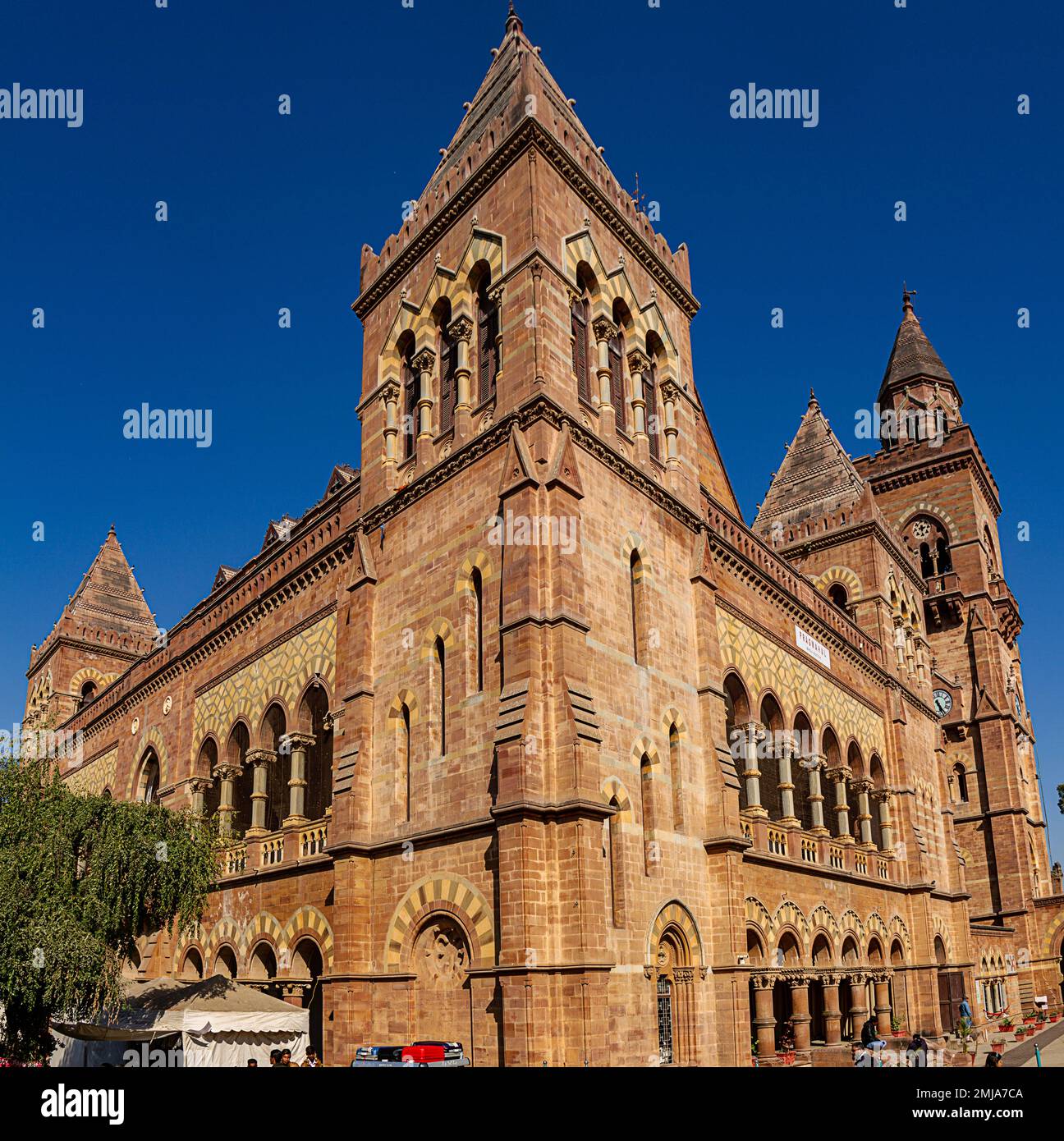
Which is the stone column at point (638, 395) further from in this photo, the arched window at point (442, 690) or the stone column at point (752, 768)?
the stone column at point (752, 768)


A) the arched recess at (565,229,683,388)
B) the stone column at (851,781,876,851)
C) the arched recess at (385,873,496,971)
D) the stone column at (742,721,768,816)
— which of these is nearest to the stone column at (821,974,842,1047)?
the stone column at (742,721,768,816)

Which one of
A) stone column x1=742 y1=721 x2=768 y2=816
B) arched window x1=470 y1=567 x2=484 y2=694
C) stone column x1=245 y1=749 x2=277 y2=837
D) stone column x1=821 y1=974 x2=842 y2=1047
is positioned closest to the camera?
arched window x1=470 y1=567 x2=484 y2=694

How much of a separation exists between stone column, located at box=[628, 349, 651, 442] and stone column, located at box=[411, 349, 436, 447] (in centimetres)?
467

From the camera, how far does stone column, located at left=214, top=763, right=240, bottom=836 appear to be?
26.4 metres

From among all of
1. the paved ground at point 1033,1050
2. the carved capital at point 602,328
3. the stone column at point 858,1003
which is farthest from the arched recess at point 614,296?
the paved ground at point 1033,1050

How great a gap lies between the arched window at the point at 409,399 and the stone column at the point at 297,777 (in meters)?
7.30

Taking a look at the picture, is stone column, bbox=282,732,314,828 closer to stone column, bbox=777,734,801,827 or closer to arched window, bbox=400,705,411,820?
arched window, bbox=400,705,411,820

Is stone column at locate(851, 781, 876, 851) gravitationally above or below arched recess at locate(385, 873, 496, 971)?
above

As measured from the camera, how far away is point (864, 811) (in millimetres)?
30203

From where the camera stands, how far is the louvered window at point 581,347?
2172cm

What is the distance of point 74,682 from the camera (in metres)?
49.0

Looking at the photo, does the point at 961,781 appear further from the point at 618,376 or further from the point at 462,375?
the point at 462,375
